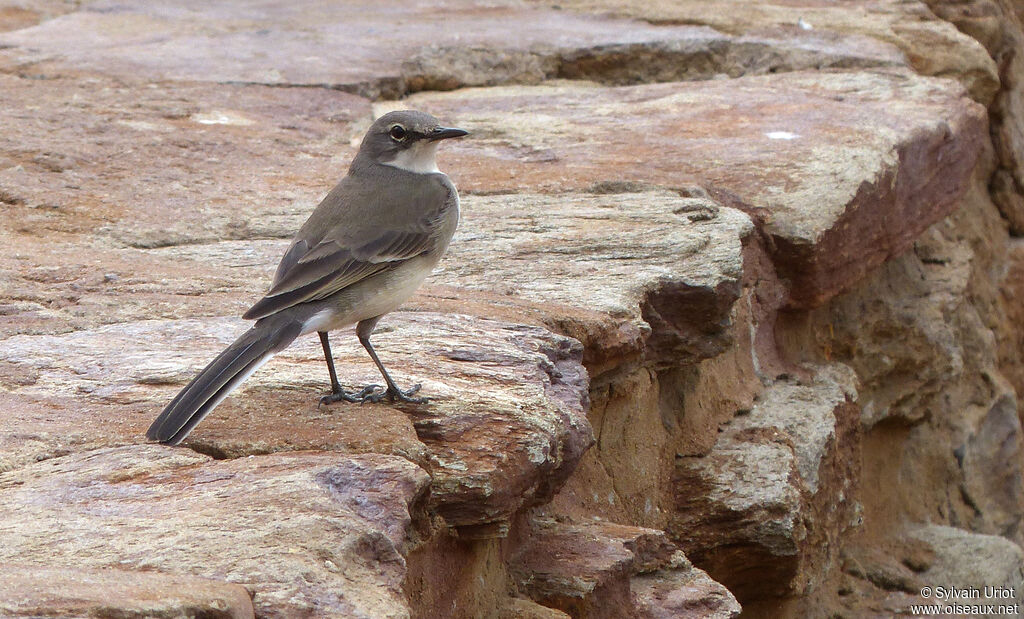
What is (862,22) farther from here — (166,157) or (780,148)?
(166,157)

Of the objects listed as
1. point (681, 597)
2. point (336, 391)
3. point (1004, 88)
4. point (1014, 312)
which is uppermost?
point (336, 391)

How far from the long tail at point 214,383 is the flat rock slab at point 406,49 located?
4.20 m

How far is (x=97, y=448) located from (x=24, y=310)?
136 cm

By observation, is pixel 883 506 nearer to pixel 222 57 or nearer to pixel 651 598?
pixel 651 598

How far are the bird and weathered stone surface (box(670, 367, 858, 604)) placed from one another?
5.15 ft

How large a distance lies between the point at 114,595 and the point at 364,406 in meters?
1.38

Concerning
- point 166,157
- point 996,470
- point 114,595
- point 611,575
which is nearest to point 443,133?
point 611,575

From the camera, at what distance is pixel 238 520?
2926mm

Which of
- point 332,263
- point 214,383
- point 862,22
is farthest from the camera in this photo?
point 862,22

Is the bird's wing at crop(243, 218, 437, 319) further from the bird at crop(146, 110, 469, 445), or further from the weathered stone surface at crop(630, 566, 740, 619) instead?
the weathered stone surface at crop(630, 566, 740, 619)

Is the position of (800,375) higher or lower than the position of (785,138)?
lower

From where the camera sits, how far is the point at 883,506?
21.7ft

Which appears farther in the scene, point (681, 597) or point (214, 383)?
point (681, 597)

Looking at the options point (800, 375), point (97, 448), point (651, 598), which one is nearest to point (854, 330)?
point (800, 375)
